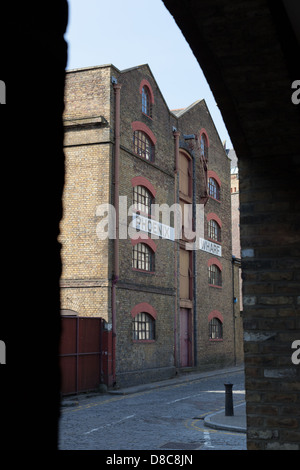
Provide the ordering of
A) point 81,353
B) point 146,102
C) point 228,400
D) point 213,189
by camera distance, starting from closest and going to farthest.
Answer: point 228,400
point 81,353
point 146,102
point 213,189

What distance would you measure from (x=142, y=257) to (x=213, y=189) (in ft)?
31.0

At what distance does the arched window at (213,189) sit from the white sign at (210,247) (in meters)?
2.66

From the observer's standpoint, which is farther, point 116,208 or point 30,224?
point 116,208

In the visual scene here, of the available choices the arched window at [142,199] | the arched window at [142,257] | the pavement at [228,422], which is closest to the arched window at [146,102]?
the arched window at [142,199]

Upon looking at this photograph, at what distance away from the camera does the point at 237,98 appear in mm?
3701

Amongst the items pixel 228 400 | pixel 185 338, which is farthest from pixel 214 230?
pixel 228 400

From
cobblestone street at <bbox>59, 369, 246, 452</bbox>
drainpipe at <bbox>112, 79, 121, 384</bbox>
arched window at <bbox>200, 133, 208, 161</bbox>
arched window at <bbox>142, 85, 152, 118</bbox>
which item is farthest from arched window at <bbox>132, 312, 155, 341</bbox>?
arched window at <bbox>200, 133, 208, 161</bbox>

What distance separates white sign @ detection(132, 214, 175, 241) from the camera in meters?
18.8

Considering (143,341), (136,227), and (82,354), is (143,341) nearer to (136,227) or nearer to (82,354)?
(82,354)

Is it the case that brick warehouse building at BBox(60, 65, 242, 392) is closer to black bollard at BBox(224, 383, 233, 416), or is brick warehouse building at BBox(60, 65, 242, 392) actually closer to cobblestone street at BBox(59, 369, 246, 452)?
cobblestone street at BBox(59, 369, 246, 452)

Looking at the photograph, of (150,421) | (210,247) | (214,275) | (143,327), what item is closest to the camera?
(150,421)

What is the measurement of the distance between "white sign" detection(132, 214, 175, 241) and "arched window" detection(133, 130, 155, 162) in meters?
2.61

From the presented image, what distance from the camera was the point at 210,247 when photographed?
26.2 m

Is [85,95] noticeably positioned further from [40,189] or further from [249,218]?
[40,189]
